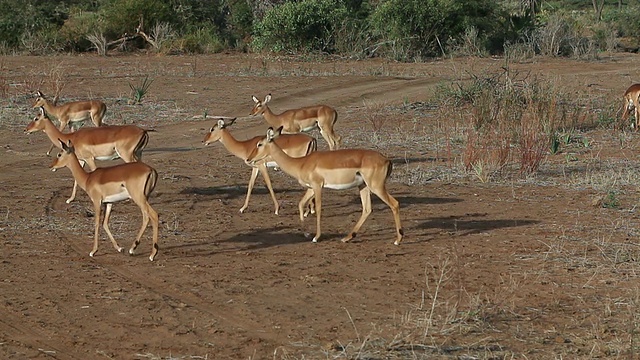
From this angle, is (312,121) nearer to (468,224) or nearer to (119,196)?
(468,224)

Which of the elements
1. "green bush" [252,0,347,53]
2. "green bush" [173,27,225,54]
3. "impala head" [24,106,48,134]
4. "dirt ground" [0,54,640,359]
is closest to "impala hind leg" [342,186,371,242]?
"dirt ground" [0,54,640,359]

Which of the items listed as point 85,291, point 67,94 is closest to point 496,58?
point 67,94

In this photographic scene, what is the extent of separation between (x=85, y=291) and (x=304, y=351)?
7.71 ft

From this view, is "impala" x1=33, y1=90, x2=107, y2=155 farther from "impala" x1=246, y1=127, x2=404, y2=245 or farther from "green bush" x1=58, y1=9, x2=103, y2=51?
"green bush" x1=58, y1=9, x2=103, y2=51

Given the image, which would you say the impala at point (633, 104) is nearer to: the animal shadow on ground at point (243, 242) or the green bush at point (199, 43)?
the animal shadow on ground at point (243, 242)

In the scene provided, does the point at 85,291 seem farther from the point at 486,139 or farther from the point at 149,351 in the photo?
the point at 486,139

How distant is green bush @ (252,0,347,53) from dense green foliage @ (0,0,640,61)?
31 millimetres

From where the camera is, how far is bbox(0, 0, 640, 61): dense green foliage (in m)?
31.8

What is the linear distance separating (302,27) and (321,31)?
0.65 m

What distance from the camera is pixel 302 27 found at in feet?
104

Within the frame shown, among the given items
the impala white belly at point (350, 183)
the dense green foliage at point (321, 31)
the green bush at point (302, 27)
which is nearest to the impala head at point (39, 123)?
the impala white belly at point (350, 183)

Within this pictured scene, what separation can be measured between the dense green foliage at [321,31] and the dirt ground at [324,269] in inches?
A: 595

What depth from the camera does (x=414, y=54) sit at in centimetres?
3184

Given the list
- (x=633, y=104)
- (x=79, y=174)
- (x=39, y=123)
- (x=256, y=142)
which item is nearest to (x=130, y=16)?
(x=633, y=104)
